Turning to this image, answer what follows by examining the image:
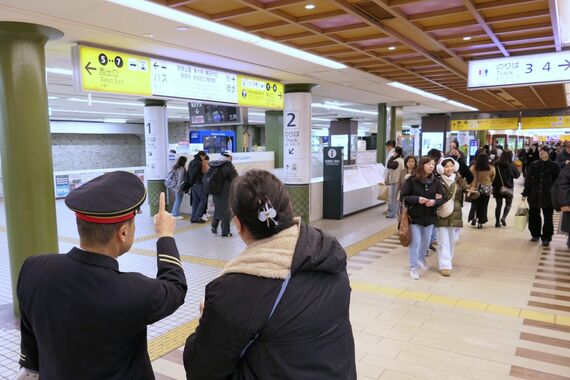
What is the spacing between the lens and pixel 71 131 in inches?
750

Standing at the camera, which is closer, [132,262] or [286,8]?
[286,8]

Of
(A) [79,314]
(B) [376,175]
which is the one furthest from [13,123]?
(B) [376,175]

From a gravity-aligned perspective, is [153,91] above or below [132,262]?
above

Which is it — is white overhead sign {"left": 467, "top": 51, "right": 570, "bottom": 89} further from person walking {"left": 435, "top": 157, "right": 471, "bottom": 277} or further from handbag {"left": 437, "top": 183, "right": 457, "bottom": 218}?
handbag {"left": 437, "top": 183, "right": 457, "bottom": 218}

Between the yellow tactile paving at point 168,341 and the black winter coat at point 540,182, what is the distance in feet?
18.3

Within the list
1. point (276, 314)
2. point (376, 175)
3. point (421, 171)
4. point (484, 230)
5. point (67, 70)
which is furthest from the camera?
point (376, 175)

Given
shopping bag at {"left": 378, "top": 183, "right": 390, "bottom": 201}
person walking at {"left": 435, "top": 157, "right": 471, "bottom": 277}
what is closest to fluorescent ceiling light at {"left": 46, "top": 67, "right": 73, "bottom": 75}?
A: person walking at {"left": 435, "top": 157, "right": 471, "bottom": 277}

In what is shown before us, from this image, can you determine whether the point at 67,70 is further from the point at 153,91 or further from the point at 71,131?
the point at 71,131

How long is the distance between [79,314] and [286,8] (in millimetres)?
3457

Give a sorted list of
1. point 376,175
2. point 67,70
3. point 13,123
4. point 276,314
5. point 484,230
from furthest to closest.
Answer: point 376,175
point 484,230
point 67,70
point 13,123
point 276,314

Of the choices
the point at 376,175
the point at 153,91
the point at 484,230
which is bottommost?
the point at 484,230

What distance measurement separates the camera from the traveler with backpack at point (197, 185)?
8.96 metres

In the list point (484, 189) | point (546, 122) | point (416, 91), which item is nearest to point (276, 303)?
point (484, 189)

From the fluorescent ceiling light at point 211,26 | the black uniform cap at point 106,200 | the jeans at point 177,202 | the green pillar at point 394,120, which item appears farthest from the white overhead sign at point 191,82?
the green pillar at point 394,120
